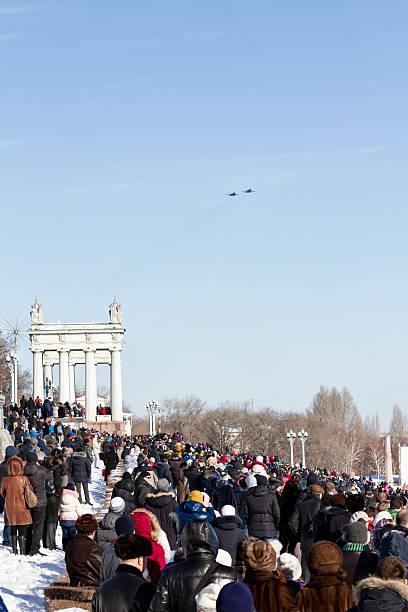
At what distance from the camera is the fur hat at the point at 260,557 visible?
324 inches

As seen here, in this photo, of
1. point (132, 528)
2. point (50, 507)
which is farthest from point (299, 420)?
point (132, 528)

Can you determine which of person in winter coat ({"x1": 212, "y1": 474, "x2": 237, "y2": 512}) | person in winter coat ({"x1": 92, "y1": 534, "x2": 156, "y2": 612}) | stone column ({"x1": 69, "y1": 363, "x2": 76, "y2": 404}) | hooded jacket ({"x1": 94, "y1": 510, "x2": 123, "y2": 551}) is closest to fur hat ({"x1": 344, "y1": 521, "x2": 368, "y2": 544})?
person in winter coat ({"x1": 92, "y1": 534, "x2": 156, "y2": 612})

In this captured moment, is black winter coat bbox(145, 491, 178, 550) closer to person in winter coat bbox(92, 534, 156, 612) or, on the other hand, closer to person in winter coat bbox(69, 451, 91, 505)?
person in winter coat bbox(92, 534, 156, 612)

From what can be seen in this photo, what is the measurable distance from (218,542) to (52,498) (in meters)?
11.1

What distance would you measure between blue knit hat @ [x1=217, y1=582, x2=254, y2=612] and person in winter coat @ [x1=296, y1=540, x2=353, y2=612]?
5.34 ft

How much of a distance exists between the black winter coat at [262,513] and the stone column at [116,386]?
252ft

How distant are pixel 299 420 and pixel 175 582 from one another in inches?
5247

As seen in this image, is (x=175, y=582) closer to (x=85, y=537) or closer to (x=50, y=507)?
(x=85, y=537)

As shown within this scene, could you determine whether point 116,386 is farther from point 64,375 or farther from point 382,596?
point 382,596

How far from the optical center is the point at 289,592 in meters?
8.20

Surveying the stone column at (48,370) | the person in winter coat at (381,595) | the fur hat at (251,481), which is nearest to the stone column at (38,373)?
the stone column at (48,370)

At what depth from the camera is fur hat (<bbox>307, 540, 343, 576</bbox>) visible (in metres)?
8.14

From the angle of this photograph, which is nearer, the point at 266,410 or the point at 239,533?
the point at 239,533

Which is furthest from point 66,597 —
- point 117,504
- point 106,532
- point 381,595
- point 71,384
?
point 71,384
